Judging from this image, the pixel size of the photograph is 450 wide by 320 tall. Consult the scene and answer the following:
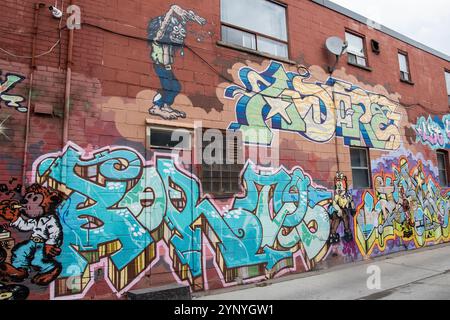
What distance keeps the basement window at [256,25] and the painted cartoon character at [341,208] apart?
3491mm

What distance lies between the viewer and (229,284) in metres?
6.43

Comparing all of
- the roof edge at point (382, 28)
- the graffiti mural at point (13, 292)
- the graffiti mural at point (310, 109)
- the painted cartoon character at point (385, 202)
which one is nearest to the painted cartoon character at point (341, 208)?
the graffiti mural at point (310, 109)

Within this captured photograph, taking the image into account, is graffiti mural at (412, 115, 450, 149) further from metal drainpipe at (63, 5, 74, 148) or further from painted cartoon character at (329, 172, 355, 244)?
metal drainpipe at (63, 5, 74, 148)

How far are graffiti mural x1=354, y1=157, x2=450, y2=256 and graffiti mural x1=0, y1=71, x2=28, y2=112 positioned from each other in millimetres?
7920

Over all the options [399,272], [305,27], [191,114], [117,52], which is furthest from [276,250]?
[305,27]

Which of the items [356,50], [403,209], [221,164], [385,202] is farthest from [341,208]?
[356,50]

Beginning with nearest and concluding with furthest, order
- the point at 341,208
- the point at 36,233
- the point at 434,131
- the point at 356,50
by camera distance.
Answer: the point at 36,233
the point at 341,208
the point at 356,50
the point at 434,131

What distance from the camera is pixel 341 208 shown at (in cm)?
845

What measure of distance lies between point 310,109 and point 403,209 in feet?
15.4

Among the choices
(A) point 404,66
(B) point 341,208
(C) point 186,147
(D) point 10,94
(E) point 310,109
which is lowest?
(B) point 341,208

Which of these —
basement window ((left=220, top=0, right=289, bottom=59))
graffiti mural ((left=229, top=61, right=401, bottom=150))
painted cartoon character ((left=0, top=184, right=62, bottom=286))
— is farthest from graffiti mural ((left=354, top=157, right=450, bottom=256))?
painted cartoon character ((left=0, top=184, right=62, bottom=286))

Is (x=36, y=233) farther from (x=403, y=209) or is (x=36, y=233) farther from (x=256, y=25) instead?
(x=403, y=209)

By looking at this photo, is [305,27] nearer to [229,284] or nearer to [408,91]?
[408,91]

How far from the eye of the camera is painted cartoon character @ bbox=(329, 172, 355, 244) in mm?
8219
